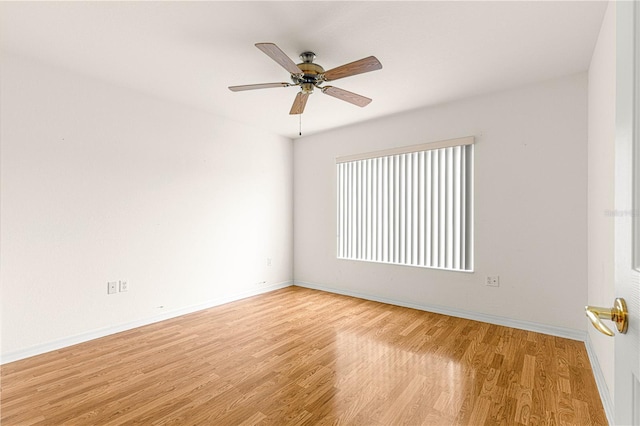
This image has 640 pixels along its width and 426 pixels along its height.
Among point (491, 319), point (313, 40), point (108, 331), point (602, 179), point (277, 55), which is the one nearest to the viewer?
point (277, 55)

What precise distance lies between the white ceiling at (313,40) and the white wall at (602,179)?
0.25m

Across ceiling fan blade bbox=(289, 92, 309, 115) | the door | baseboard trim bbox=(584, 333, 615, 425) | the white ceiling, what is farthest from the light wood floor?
the white ceiling

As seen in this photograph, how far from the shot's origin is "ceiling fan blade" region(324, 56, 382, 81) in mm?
2080

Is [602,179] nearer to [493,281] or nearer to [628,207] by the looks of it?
[493,281]

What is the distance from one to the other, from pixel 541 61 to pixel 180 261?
4293 millimetres

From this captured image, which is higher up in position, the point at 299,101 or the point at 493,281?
the point at 299,101

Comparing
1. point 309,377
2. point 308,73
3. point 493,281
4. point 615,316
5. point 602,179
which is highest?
point 308,73

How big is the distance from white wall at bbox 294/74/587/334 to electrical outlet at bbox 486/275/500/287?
4 cm

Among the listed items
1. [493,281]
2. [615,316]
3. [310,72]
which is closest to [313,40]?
[310,72]

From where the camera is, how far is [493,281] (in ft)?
10.9

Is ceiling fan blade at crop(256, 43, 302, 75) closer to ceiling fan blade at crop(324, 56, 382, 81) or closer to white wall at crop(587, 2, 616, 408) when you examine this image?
ceiling fan blade at crop(324, 56, 382, 81)

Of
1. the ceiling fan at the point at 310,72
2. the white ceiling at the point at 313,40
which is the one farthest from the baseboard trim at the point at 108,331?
the ceiling fan at the point at 310,72

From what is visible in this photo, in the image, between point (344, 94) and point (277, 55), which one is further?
point (344, 94)

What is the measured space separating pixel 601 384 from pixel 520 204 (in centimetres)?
170
